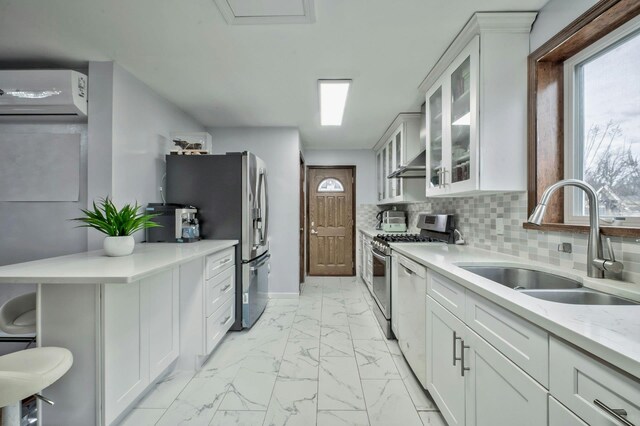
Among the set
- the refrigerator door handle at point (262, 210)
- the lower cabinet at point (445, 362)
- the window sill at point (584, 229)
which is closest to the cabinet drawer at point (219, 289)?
the refrigerator door handle at point (262, 210)

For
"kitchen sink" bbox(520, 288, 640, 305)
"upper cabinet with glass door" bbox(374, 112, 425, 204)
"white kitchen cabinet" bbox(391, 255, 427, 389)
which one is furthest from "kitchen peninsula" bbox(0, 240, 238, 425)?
"upper cabinet with glass door" bbox(374, 112, 425, 204)

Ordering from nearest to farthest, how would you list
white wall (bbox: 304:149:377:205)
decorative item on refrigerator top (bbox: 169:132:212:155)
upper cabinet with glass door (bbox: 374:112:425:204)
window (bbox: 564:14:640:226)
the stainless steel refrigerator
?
window (bbox: 564:14:640:226) → the stainless steel refrigerator → decorative item on refrigerator top (bbox: 169:132:212:155) → upper cabinet with glass door (bbox: 374:112:425:204) → white wall (bbox: 304:149:377:205)

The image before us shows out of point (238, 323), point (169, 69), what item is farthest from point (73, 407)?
point (169, 69)

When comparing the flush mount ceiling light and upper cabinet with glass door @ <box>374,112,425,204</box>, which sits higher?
the flush mount ceiling light

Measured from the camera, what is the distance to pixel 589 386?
2.17ft

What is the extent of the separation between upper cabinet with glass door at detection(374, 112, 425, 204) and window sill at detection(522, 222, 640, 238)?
167cm

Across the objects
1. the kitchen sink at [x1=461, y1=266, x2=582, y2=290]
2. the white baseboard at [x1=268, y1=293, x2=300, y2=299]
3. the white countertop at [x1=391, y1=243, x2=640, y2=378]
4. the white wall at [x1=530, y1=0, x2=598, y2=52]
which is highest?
the white wall at [x1=530, y1=0, x2=598, y2=52]

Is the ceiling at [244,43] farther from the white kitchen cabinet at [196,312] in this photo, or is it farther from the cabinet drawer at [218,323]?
the cabinet drawer at [218,323]

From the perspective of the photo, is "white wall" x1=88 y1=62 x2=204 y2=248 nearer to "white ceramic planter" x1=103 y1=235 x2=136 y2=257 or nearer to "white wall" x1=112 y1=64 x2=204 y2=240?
"white wall" x1=112 y1=64 x2=204 y2=240

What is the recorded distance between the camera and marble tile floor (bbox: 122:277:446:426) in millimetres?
1596

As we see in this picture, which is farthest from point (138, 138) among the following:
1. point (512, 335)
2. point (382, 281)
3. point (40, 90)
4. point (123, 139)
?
point (512, 335)

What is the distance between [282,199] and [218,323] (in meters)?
1.89

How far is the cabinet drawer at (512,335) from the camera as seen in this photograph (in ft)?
2.67

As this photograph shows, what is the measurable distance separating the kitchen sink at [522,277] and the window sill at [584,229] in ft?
0.80
